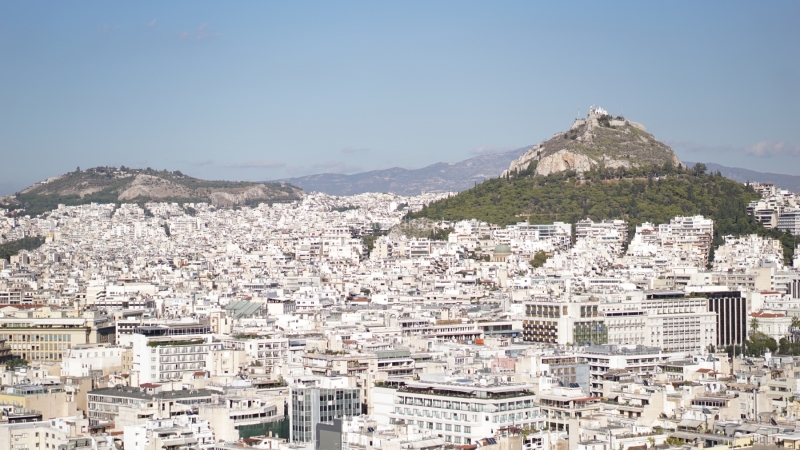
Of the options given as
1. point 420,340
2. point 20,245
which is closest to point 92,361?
point 420,340

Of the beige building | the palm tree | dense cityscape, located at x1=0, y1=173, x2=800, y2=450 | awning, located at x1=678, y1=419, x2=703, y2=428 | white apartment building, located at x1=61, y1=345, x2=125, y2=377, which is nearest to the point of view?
awning, located at x1=678, y1=419, x2=703, y2=428

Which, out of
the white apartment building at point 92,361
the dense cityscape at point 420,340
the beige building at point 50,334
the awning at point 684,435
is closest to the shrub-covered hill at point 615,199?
the dense cityscape at point 420,340

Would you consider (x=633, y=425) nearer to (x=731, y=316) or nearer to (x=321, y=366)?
(x=321, y=366)

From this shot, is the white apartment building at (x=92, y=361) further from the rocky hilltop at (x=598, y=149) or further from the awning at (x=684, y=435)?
the rocky hilltop at (x=598, y=149)

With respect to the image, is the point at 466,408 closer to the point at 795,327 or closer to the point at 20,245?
the point at 795,327

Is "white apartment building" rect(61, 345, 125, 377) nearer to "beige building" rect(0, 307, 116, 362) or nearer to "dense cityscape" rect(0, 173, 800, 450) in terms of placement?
"dense cityscape" rect(0, 173, 800, 450)

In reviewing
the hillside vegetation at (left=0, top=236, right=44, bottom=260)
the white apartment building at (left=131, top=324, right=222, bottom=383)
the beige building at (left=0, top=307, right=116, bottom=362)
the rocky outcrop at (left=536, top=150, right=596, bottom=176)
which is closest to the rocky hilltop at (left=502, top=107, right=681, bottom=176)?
the rocky outcrop at (left=536, top=150, right=596, bottom=176)

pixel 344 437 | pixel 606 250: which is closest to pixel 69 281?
pixel 606 250
